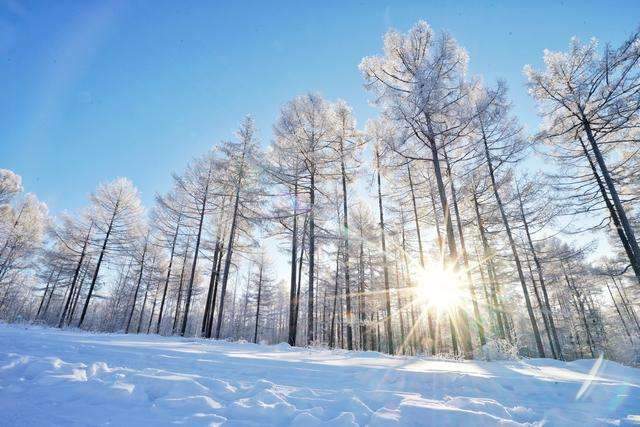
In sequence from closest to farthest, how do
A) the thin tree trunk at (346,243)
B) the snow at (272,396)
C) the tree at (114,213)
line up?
the snow at (272,396)
the thin tree trunk at (346,243)
the tree at (114,213)

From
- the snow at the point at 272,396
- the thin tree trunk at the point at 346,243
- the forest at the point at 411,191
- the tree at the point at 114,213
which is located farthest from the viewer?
the tree at the point at 114,213

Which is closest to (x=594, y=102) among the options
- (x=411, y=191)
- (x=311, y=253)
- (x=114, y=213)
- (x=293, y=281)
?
(x=411, y=191)

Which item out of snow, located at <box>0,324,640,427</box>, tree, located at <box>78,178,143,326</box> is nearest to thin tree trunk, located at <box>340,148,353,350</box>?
snow, located at <box>0,324,640,427</box>

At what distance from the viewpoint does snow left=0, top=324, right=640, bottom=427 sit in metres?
1.52

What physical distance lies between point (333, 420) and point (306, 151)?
34.7 ft

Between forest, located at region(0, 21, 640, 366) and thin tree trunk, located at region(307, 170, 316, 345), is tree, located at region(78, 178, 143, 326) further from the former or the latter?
thin tree trunk, located at region(307, 170, 316, 345)

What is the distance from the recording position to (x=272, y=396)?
194 cm

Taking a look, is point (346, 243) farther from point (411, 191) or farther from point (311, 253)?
point (411, 191)

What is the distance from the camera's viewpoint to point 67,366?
7.35 feet

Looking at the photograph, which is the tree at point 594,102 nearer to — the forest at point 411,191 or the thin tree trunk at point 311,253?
the forest at point 411,191

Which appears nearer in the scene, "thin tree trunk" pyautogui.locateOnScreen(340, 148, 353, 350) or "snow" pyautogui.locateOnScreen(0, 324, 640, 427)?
"snow" pyautogui.locateOnScreen(0, 324, 640, 427)

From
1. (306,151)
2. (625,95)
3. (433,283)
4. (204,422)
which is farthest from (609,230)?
(204,422)

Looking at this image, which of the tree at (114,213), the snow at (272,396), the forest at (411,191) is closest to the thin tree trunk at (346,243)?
the forest at (411,191)

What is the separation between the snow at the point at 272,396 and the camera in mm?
1524
